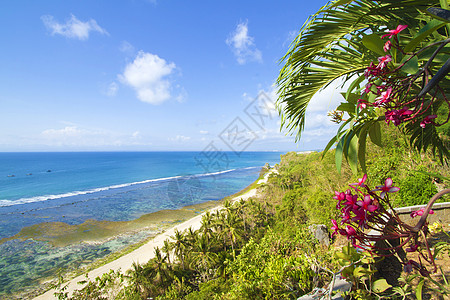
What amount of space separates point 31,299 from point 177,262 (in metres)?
10.1

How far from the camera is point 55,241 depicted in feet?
72.7

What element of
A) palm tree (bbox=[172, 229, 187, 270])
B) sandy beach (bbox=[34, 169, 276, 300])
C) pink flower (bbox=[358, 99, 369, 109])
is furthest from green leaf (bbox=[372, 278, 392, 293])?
sandy beach (bbox=[34, 169, 276, 300])

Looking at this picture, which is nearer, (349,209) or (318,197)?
(349,209)

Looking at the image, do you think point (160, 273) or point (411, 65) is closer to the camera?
point (411, 65)

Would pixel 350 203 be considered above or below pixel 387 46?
below

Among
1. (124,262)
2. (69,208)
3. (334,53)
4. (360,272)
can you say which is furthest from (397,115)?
(69,208)

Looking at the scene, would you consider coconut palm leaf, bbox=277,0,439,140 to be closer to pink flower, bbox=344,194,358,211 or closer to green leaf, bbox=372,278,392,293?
pink flower, bbox=344,194,358,211

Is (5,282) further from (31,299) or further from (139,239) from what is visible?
(139,239)

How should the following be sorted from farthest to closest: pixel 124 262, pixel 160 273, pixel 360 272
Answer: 1. pixel 124 262
2. pixel 160 273
3. pixel 360 272

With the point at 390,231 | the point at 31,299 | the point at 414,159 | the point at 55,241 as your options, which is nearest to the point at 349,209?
the point at 390,231

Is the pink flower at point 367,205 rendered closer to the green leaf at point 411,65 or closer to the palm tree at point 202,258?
the green leaf at point 411,65

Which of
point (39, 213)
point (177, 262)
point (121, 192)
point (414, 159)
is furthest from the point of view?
point (121, 192)

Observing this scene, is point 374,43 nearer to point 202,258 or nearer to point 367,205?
point 367,205

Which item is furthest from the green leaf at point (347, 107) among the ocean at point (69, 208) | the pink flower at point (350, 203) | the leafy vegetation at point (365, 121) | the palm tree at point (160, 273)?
the palm tree at point (160, 273)
